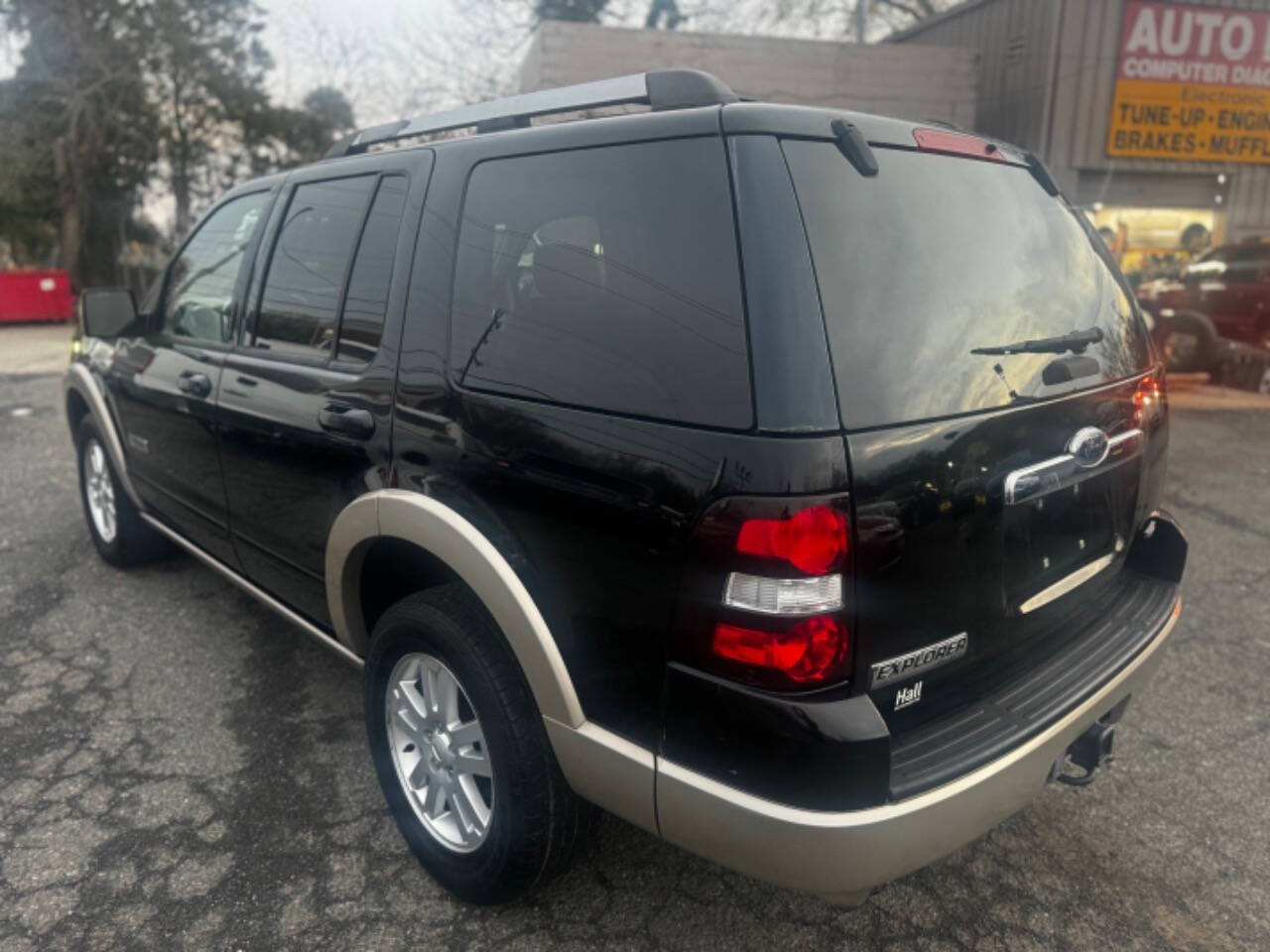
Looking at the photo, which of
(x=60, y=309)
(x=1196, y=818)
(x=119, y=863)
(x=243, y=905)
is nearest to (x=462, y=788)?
(x=243, y=905)

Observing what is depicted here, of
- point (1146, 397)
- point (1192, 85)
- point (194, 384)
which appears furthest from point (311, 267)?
point (1192, 85)

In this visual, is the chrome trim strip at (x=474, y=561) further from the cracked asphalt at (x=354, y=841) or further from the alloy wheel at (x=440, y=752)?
the cracked asphalt at (x=354, y=841)

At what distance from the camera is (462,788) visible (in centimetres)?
225

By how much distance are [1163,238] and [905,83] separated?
12.3ft

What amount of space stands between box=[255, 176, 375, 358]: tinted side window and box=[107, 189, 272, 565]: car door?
0.24 metres

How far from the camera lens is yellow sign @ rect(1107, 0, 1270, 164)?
10.2 meters

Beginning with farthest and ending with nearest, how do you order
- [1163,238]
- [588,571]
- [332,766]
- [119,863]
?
[1163,238] < [332,766] < [119,863] < [588,571]

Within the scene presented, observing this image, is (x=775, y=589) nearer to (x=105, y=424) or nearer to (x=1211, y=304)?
(x=105, y=424)

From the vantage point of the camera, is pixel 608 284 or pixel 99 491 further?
pixel 99 491

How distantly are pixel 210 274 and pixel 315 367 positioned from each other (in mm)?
1116

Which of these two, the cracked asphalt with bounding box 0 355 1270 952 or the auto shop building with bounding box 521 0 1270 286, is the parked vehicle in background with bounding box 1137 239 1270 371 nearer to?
the auto shop building with bounding box 521 0 1270 286

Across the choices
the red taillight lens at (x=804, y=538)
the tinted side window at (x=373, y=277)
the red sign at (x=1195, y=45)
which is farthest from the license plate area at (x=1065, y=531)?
the red sign at (x=1195, y=45)

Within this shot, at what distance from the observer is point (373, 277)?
2.46 m

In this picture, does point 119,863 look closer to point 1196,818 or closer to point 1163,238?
point 1196,818
